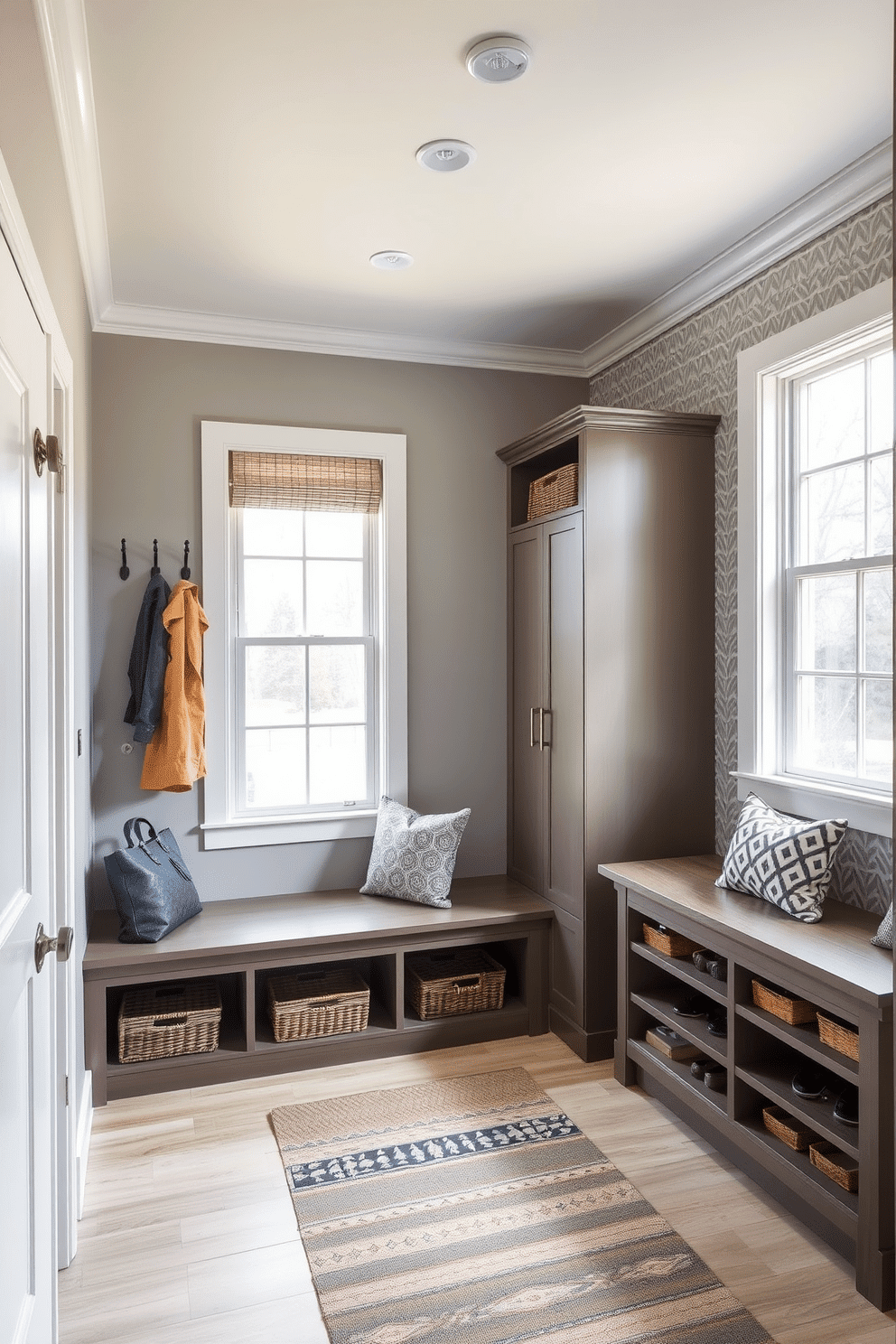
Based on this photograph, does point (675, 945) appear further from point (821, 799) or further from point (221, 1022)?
point (221, 1022)

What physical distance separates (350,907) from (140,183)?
2.49 metres

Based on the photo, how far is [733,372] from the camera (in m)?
3.16

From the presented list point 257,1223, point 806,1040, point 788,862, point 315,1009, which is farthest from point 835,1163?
Result: point 315,1009

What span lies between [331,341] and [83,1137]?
9.69 feet

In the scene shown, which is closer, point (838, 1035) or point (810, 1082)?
point (838, 1035)

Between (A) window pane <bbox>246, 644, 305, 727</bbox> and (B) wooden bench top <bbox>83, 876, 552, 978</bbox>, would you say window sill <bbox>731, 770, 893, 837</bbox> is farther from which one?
(A) window pane <bbox>246, 644, 305, 727</bbox>

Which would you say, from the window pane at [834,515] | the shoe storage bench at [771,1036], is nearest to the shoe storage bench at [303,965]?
the shoe storage bench at [771,1036]

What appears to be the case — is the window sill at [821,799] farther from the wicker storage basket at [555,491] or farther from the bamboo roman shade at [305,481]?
the bamboo roman shade at [305,481]

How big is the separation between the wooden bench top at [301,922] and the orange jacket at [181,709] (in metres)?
0.52

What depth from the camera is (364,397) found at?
3850mm

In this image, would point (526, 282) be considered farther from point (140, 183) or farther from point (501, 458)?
point (140, 183)

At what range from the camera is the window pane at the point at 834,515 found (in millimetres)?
2740


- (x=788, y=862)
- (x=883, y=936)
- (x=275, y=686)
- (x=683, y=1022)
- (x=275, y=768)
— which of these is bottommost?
(x=683, y=1022)

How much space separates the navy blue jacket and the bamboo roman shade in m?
0.51
